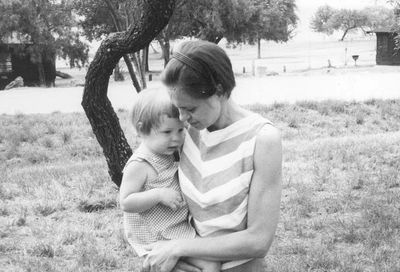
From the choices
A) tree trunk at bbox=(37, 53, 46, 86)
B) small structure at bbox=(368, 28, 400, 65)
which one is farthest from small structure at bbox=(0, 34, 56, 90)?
small structure at bbox=(368, 28, 400, 65)

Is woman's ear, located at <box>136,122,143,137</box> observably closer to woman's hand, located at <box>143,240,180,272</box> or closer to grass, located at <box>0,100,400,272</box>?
woman's hand, located at <box>143,240,180,272</box>

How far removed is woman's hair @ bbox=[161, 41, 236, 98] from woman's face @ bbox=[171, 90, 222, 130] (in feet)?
0.08

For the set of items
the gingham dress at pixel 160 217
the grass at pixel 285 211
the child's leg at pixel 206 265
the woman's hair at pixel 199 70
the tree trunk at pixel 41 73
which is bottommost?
the tree trunk at pixel 41 73

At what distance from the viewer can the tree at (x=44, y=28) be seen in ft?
121

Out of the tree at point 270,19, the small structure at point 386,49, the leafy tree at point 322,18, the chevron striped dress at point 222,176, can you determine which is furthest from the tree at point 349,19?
the chevron striped dress at point 222,176

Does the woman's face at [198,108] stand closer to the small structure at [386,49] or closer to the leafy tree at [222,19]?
the leafy tree at [222,19]

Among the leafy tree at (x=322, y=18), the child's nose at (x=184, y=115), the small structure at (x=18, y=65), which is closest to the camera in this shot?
the child's nose at (x=184, y=115)

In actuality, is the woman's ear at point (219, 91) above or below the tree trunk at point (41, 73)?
above

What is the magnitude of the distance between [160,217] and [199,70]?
0.73m

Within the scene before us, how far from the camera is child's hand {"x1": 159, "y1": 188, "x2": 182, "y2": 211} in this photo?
2.40m

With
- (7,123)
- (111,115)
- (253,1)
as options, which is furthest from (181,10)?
(111,115)

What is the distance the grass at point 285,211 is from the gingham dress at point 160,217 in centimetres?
230

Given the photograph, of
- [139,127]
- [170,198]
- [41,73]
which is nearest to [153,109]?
[139,127]

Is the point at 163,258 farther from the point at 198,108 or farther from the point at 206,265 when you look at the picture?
the point at 198,108
